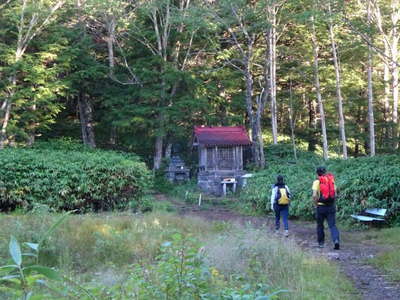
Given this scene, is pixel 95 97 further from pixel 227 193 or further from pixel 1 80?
Result: pixel 227 193

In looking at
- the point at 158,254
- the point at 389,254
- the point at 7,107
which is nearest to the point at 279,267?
the point at 158,254

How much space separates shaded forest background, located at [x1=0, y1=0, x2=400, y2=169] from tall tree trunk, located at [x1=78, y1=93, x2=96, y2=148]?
2.8 inches

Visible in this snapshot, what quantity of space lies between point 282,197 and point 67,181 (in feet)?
29.8

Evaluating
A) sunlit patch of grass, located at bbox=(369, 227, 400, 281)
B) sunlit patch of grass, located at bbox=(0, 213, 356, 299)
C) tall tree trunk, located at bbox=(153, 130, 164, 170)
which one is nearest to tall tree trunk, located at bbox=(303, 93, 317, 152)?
tall tree trunk, located at bbox=(153, 130, 164, 170)

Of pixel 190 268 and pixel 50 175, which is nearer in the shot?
pixel 190 268

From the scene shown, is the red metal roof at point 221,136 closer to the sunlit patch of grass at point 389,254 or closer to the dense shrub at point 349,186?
the dense shrub at point 349,186

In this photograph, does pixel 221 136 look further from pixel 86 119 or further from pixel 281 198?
pixel 281 198

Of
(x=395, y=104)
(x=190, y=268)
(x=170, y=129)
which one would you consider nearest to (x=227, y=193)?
(x=170, y=129)

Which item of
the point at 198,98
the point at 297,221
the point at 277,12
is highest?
the point at 277,12

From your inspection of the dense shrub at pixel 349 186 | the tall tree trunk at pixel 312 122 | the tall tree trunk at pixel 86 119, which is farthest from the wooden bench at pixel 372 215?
the tall tree trunk at pixel 86 119

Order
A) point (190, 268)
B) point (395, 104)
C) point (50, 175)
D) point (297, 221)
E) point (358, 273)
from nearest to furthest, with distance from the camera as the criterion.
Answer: point (190, 268) < point (358, 273) < point (297, 221) < point (50, 175) < point (395, 104)

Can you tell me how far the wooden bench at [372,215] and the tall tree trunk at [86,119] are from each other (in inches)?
896

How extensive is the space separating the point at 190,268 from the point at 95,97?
30.6 meters

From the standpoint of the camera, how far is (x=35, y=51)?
1168 inches
